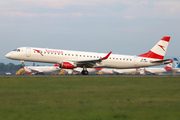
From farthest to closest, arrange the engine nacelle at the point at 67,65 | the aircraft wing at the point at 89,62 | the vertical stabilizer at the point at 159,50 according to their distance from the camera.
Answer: the vertical stabilizer at the point at 159,50
the aircraft wing at the point at 89,62
the engine nacelle at the point at 67,65

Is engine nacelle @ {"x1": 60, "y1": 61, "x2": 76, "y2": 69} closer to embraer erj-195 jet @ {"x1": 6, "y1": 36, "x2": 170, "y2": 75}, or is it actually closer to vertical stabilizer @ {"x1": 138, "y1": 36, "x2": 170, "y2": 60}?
embraer erj-195 jet @ {"x1": 6, "y1": 36, "x2": 170, "y2": 75}

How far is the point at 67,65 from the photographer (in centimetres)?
4231

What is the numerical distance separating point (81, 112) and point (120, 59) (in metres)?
36.7

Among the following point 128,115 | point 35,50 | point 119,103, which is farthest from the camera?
point 35,50

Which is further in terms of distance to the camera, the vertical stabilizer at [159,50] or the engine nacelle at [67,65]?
the vertical stabilizer at [159,50]

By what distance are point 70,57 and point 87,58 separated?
3258 mm

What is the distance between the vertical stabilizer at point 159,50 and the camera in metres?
49.5

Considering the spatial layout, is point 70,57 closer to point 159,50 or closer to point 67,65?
point 67,65

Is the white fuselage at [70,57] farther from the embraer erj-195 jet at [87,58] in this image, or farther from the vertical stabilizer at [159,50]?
the vertical stabilizer at [159,50]

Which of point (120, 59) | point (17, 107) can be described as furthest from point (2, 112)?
point (120, 59)

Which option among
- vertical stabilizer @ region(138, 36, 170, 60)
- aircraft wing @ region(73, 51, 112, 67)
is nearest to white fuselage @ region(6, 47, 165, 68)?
aircraft wing @ region(73, 51, 112, 67)

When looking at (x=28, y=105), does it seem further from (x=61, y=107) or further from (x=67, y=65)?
(x=67, y=65)

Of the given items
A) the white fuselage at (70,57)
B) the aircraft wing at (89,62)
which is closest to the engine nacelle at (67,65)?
the white fuselage at (70,57)

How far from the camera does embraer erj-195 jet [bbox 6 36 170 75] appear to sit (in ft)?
A: 138
